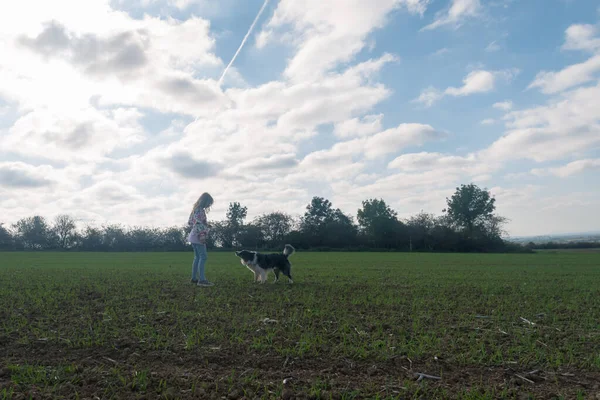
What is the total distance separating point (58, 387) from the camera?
13.6 ft

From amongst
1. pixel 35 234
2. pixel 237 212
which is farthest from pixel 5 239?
pixel 237 212

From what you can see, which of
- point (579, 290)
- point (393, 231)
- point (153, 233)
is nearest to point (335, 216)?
point (393, 231)

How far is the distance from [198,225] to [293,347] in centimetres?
663

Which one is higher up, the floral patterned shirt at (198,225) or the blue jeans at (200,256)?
the floral patterned shirt at (198,225)

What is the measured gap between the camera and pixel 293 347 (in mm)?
5414

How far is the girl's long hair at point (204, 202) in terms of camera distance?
1155 cm

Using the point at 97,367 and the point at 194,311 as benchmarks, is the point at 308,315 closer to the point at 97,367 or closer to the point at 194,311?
the point at 194,311

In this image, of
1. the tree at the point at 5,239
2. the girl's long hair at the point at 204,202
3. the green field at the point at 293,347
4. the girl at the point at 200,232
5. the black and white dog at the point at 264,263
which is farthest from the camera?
the tree at the point at 5,239

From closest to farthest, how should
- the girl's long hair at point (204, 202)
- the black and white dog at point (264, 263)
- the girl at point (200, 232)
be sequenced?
the girl at point (200, 232), the girl's long hair at point (204, 202), the black and white dog at point (264, 263)

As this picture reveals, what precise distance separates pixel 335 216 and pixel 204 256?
74.6 m

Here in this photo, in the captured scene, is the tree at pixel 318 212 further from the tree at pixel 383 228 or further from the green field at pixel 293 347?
the green field at pixel 293 347

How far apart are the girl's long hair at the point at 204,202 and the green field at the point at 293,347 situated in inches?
118

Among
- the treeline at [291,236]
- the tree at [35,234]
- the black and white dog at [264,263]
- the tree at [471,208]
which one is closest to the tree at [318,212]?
the treeline at [291,236]

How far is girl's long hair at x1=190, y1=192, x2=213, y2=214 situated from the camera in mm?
11547
